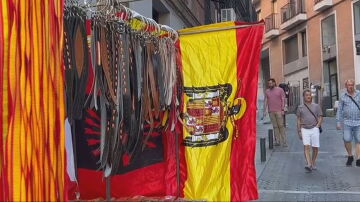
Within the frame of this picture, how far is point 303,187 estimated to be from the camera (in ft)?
28.7

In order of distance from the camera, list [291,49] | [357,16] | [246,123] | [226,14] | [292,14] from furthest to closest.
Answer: [291,49] < [292,14] < [357,16] < [226,14] < [246,123]

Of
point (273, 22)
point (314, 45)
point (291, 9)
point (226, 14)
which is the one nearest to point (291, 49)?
point (273, 22)

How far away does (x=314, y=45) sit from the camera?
35312 millimetres

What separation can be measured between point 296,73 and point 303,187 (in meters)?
30.7

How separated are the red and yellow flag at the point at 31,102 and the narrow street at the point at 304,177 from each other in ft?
18.1

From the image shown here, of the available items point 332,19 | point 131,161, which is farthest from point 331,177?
point 332,19

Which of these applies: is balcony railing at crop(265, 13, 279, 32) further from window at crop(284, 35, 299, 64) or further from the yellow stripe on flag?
the yellow stripe on flag

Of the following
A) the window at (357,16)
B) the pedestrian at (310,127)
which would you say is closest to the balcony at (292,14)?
Result: the window at (357,16)

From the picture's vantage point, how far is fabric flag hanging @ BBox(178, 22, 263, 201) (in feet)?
19.1

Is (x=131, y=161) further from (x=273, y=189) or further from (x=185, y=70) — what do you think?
(x=273, y=189)

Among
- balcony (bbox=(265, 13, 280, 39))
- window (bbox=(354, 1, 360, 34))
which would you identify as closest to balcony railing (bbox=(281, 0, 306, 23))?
balcony (bbox=(265, 13, 280, 39))

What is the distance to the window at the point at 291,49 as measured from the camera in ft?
129

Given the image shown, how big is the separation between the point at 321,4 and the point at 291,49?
7159 mm

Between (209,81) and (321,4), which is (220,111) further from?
(321,4)
